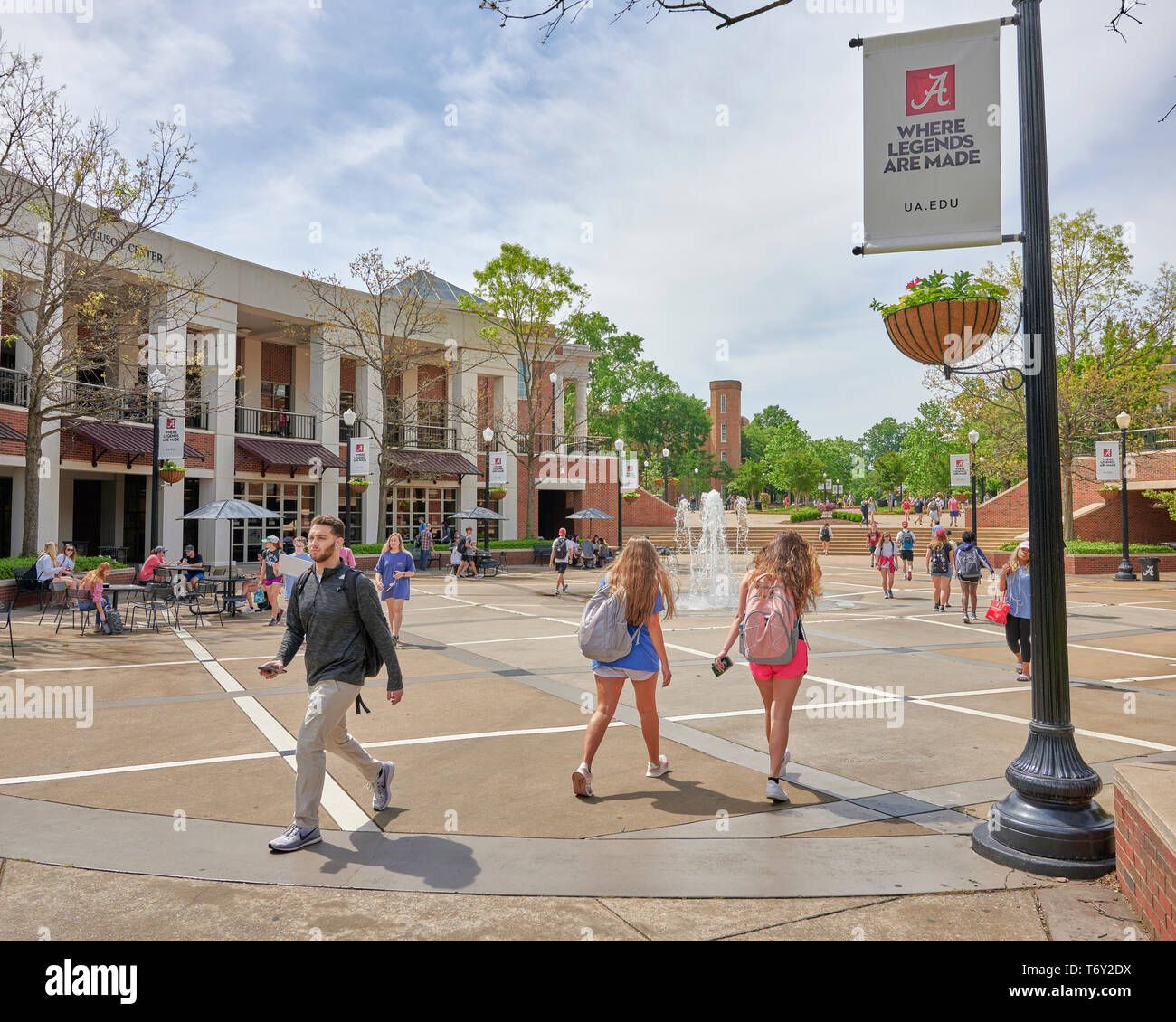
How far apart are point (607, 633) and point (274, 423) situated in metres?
30.6

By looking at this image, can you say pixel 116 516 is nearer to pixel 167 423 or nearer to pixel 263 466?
pixel 263 466

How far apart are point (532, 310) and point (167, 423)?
18394 mm

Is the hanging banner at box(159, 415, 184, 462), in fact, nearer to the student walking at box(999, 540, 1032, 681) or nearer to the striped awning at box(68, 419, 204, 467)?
the striped awning at box(68, 419, 204, 467)

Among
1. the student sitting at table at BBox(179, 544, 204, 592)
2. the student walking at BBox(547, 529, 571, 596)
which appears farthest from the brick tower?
the student sitting at table at BBox(179, 544, 204, 592)

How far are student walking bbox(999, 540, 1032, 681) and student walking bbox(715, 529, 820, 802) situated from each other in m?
4.62

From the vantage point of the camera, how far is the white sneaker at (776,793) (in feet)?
17.3

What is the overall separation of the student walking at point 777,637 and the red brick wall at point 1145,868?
1860 millimetres

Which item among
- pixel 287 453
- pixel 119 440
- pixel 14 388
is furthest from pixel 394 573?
pixel 287 453

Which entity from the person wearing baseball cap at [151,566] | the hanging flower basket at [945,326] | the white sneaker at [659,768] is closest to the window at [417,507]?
the person wearing baseball cap at [151,566]

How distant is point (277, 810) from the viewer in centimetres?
522

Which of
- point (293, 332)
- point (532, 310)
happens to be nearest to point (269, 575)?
point (293, 332)

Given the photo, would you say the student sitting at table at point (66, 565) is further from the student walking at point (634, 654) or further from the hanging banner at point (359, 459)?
the student walking at point (634, 654)

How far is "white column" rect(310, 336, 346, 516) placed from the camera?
32.7 meters

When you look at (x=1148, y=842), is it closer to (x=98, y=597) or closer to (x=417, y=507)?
(x=98, y=597)
